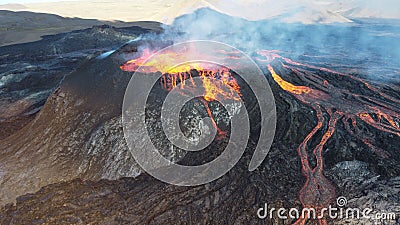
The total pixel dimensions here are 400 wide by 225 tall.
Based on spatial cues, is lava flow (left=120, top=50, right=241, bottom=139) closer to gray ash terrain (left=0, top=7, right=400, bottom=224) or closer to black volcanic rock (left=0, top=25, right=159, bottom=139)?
gray ash terrain (left=0, top=7, right=400, bottom=224)

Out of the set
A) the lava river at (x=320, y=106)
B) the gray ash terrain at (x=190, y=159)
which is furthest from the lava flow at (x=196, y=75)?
the gray ash terrain at (x=190, y=159)

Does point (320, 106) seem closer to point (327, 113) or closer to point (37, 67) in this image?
point (327, 113)

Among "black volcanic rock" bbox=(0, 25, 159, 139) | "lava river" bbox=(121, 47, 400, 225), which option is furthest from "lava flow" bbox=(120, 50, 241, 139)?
"black volcanic rock" bbox=(0, 25, 159, 139)

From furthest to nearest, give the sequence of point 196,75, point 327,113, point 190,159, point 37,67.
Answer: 1. point 37,67
2. point 196,75
3. point 327,113
4. point 190,159

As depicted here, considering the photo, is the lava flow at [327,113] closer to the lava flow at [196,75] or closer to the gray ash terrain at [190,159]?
the gray ash terrain at [190,159]

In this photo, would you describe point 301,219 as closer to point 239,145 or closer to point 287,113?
point 239,145

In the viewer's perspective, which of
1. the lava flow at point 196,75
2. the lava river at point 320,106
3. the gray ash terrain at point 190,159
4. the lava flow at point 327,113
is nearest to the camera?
the gray ash terrain at point 190,159

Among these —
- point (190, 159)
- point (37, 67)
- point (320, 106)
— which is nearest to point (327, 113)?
point (320, 106)
